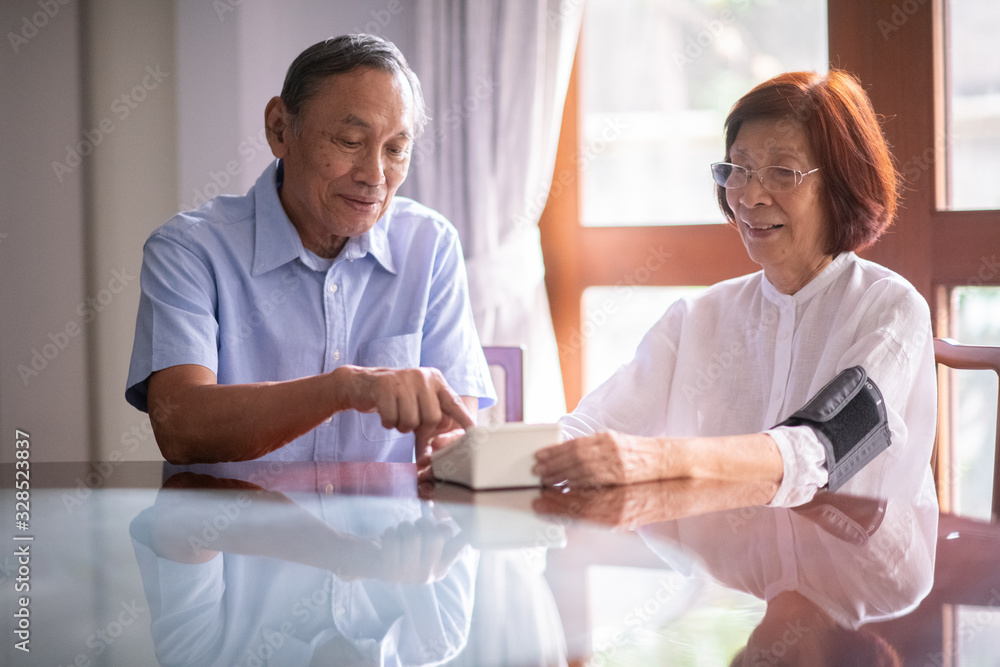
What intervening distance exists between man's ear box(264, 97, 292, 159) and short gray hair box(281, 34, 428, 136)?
0.09 feet

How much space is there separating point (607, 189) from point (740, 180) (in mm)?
1553

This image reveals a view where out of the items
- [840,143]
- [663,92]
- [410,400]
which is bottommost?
[410,400]

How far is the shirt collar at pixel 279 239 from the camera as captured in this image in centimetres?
167

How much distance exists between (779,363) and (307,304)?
0.91m

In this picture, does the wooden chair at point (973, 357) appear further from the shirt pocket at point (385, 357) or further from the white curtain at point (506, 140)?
the white curtain at point (506, 140)

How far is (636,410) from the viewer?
1715 millimetres

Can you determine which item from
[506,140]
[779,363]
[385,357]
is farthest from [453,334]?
[506,140]

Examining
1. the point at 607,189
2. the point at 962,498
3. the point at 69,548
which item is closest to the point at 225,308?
the point at 69,548

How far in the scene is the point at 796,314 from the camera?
5.30ft

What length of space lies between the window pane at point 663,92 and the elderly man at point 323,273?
1459mm

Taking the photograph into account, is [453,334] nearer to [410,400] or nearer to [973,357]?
[410,400]

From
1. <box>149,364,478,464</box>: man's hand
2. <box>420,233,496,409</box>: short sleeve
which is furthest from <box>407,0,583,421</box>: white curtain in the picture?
<box>149,364,478,464</box>: man's hand

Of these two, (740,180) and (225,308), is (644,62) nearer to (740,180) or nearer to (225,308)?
(740,180)

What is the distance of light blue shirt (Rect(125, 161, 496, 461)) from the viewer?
161 centimetres
